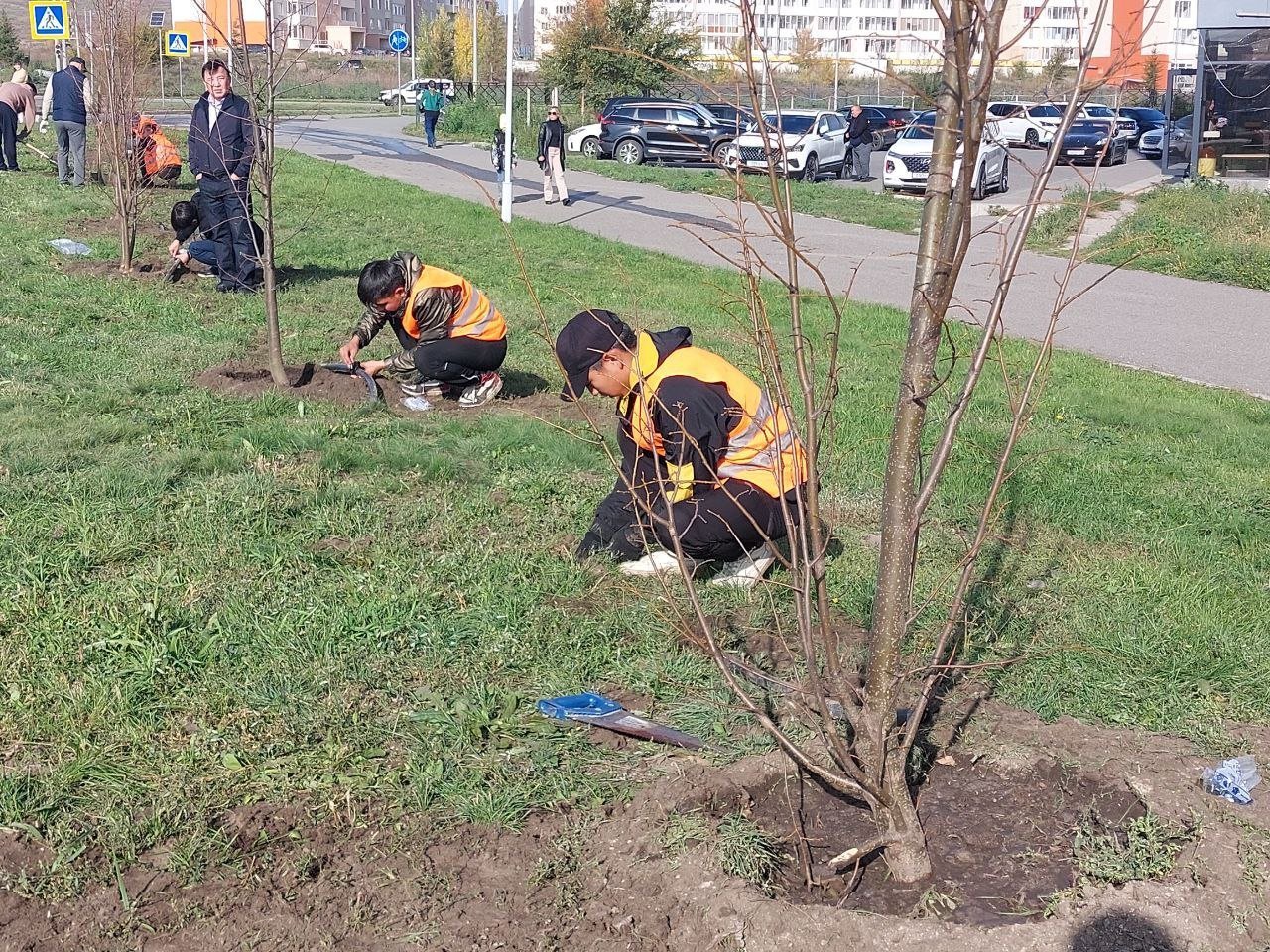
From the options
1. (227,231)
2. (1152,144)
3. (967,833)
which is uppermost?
(1152,144)

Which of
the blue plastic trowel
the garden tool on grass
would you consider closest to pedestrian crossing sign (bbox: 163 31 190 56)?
the garden tool on grass

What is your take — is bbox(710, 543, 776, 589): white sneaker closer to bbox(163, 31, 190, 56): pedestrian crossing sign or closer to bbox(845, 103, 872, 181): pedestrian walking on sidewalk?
bbox(845, 103, 872, 181): pedestrian walking on sidewalk

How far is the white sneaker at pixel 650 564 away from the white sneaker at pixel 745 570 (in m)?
0.18

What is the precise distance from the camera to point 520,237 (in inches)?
619

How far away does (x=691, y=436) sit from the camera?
174 inches

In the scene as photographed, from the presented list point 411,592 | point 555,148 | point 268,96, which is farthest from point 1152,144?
point 411,592

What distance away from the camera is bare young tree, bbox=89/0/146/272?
11.5m

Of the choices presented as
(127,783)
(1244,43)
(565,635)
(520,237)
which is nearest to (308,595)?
(565,635)

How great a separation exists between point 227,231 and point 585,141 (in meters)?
21.9

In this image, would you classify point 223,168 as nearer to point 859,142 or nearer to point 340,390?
point 340,390

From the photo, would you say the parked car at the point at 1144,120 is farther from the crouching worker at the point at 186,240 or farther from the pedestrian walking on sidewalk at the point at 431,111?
the crouching worker at the point at 186,240

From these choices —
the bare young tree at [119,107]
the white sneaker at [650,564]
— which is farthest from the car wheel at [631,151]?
the white sneaker at [650,564]

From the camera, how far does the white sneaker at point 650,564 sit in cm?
516

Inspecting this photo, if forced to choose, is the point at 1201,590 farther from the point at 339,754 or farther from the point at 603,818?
the point at 339,754
